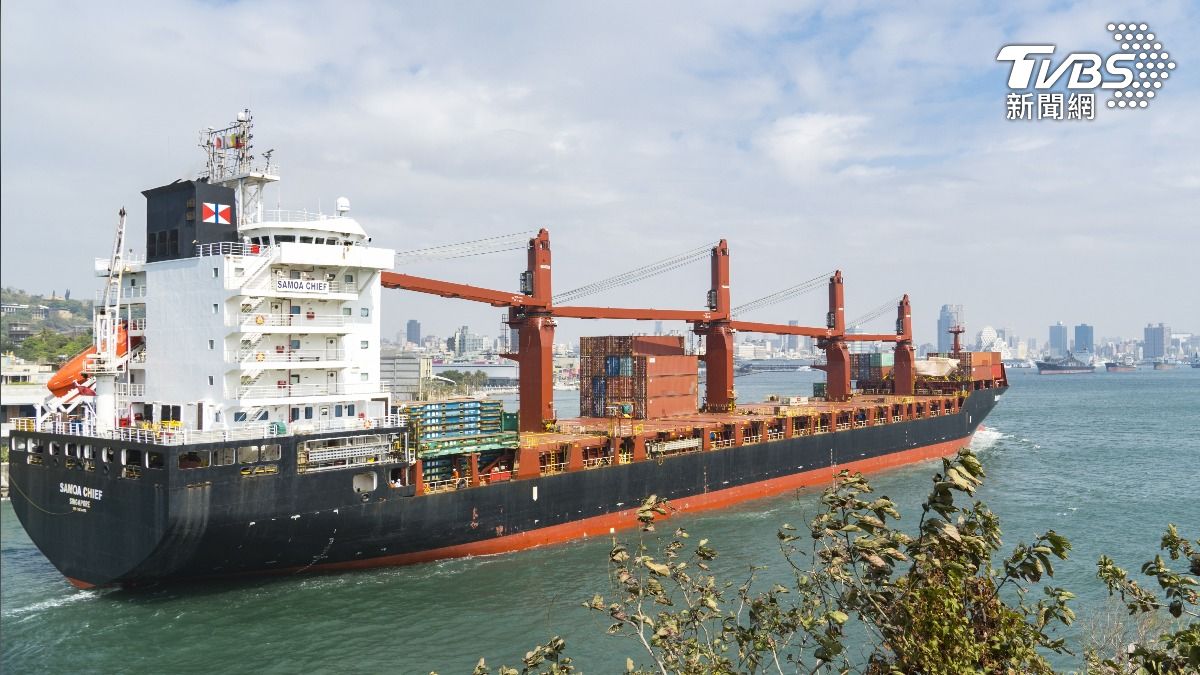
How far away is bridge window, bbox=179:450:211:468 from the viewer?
2523 cm

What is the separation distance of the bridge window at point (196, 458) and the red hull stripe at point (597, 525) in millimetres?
5210

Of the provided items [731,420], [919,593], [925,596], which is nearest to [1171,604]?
[925,596]

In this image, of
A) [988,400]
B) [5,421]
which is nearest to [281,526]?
[5,421]

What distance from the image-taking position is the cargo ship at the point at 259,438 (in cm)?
2566

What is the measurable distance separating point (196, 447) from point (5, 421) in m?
42.9

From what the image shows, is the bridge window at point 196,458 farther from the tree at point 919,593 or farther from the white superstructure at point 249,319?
the tree at point 919,593

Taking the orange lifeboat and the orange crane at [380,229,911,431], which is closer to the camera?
the orange lifeboat

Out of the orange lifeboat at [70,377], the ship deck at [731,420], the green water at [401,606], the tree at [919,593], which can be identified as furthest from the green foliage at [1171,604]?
the orange lifeboat at [70,377]

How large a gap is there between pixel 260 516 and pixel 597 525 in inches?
588

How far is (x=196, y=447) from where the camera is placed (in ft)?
81.3

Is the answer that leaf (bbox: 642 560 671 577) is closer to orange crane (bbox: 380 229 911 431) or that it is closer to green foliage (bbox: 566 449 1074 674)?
green foliage (bbox: 566 449 1074 674)

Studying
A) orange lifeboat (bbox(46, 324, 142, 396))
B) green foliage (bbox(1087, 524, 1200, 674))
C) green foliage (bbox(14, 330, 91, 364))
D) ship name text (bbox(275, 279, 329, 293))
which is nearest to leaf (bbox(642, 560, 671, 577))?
green foliage (bbox(1087, 524, 1200, 674))

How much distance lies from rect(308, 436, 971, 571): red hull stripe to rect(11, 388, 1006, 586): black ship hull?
61 millimetres

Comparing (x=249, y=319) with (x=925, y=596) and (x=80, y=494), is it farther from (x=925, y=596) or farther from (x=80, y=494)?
(x=925, y=596)
